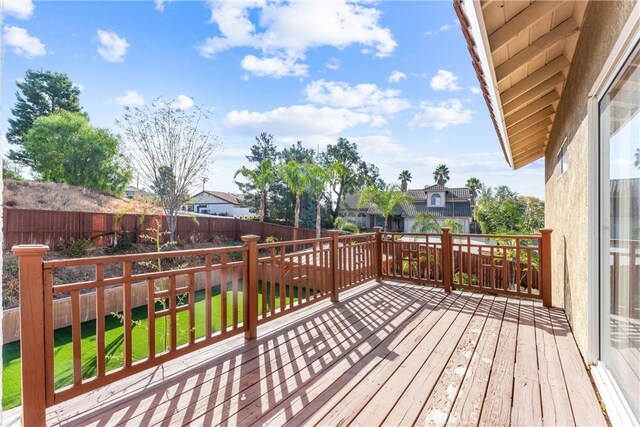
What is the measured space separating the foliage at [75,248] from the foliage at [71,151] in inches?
274

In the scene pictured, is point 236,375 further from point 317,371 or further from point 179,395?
point 317,371

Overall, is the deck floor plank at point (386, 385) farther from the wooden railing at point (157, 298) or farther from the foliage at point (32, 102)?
the foliage at point (32, 102)

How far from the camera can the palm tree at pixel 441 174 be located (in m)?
33.6

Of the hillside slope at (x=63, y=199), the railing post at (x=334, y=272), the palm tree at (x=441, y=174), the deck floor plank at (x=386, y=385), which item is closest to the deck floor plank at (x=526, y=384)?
the deck floor plank at (x=386, y=385)

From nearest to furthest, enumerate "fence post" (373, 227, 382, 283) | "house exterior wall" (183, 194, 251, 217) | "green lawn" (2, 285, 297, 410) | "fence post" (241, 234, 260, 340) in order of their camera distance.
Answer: "fence post" (241, 234, 260, 340)
"green lawn" (2, 285, 297, 410)
"fence post" (373, 227, 382, 283)
"house exterior wall" (183, 194, 251, 217)

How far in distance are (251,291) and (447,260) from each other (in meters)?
3.13

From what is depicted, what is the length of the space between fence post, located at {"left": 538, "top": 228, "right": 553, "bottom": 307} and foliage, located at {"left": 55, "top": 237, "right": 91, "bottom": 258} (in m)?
11.0

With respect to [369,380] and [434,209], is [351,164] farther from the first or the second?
[369,380]

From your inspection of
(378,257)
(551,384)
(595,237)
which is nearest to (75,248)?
(378,257)

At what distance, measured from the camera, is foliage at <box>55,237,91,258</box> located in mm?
9102

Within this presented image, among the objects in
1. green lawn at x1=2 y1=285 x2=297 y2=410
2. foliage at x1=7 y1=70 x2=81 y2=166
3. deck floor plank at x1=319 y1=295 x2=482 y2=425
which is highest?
foliage at x1=7 y1=70 x2=81 y2=166

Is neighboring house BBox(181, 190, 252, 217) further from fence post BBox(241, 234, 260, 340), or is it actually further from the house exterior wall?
fence post BBox(241, 234, 260, 340)

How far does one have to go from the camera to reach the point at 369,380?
2.33 m

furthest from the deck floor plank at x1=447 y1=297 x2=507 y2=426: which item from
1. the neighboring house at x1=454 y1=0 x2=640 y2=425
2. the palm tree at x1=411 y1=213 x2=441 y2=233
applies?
the palm tree at x1=411 y1=213 x2=441 y2=233
